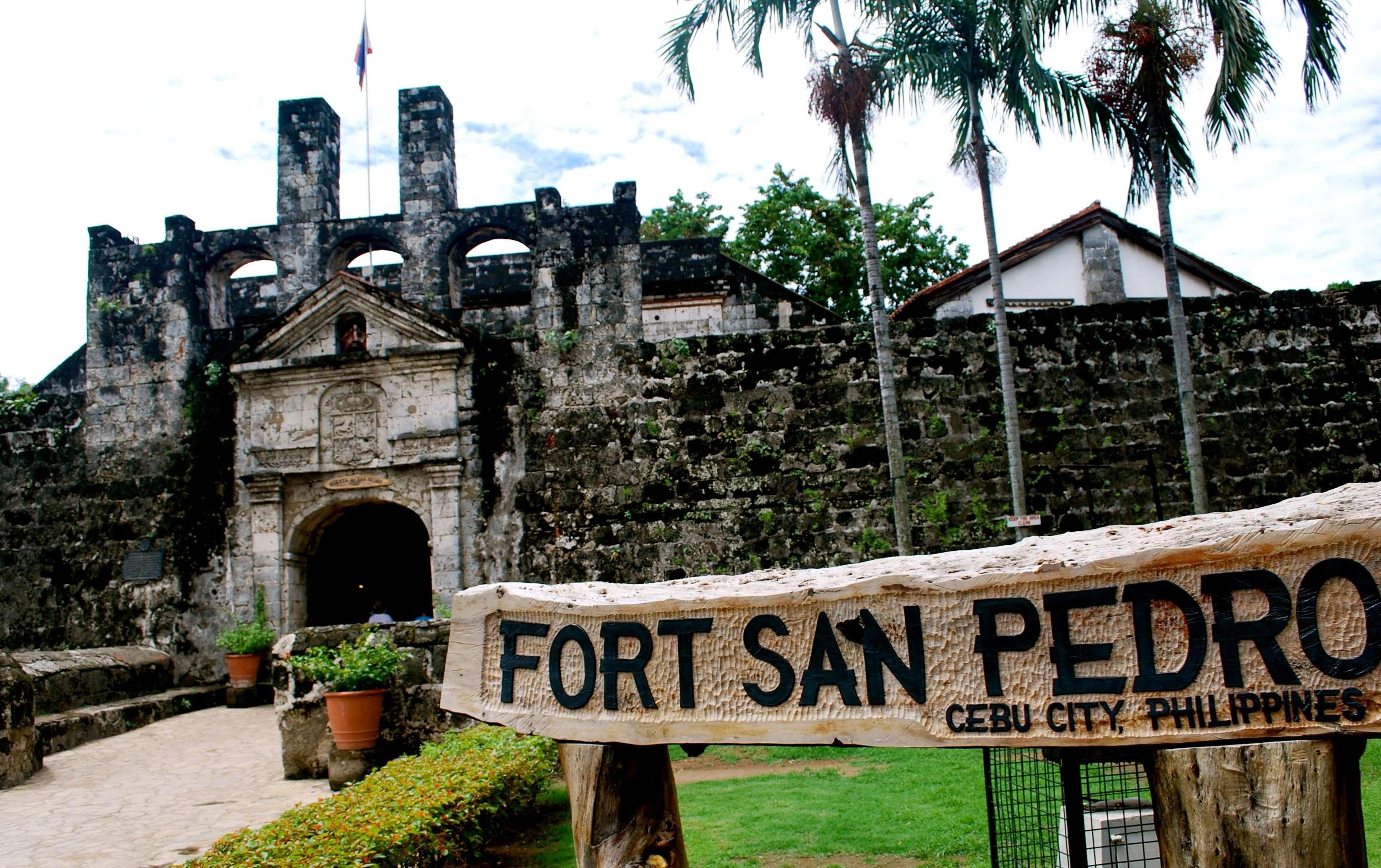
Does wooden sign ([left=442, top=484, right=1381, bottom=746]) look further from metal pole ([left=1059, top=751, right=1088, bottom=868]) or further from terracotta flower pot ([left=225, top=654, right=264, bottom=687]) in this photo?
terracotta flower pot ([left=225, top=654, right=264, bottom=687])

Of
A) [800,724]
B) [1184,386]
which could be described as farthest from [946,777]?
[1184,386]

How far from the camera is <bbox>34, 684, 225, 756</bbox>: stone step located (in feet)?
26.2

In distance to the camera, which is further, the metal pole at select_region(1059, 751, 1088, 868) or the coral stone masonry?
the coral stone masonry

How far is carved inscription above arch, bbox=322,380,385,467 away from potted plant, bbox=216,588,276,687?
193 centimetres

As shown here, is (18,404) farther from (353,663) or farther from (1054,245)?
(1054,245)

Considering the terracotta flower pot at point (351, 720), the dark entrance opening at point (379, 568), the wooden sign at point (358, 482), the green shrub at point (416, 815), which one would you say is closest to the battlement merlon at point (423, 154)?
the wooden sign at point (358, 482)

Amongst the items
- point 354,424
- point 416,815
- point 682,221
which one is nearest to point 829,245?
point 682,221

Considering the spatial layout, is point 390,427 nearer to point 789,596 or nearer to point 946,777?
point 946,777

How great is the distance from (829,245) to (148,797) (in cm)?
1775

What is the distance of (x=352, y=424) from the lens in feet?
35.3

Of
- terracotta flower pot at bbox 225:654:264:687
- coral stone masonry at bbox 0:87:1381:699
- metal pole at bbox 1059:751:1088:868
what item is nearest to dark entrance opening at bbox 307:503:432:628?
coral stone masonry at bbox 0:87:1381:699

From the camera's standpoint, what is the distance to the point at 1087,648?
7.93 ft

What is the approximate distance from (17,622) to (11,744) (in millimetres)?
4919

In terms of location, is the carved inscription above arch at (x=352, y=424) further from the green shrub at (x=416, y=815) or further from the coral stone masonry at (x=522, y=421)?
the green shrub at (x=416, y=815)
